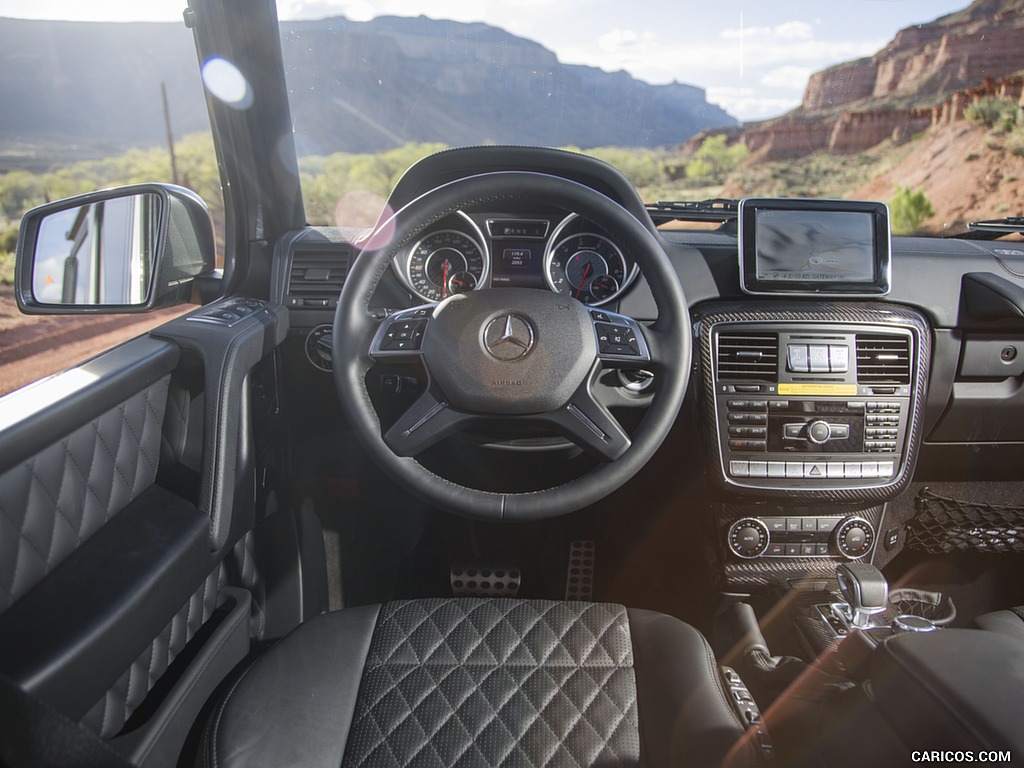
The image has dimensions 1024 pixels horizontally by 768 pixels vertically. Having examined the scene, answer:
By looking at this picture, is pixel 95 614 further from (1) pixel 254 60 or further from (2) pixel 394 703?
(1) pixel 254 60

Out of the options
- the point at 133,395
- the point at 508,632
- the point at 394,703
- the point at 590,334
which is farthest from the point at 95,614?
the point at 590,334

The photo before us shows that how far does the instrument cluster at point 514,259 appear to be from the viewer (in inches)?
79.6

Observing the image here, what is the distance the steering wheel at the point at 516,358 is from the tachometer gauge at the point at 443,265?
0.36m

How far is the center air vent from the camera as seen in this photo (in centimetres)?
230

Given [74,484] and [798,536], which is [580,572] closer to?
[798,536]

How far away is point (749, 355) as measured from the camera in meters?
2.14

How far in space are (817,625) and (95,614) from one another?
6.21ft

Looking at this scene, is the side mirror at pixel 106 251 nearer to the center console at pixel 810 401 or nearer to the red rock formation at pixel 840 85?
the center console at pixel 810 401

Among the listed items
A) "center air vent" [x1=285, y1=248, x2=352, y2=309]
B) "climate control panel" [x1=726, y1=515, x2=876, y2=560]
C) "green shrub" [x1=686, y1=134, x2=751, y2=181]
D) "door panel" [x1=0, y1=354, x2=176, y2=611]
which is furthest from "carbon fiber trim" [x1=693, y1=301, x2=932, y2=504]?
"door panel" [x1=0, y1=354, x2=176, y2=611]

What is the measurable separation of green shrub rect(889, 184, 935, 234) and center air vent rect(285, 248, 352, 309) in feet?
5.30

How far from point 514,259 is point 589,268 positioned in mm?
201

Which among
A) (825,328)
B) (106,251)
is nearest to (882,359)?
(825,328)

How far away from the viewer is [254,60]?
2.19 metres

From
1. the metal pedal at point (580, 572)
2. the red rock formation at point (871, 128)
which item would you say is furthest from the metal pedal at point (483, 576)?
the red rock formation at point (871, 128)
